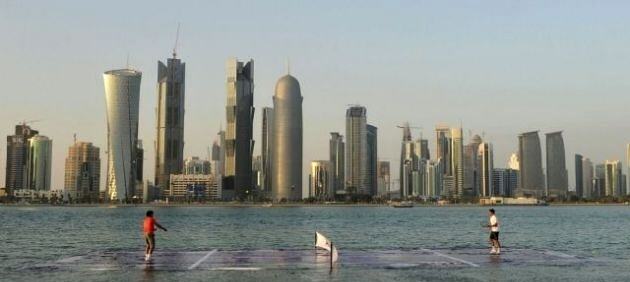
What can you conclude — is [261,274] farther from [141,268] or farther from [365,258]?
[365,258]

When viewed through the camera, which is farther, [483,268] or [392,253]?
[392,253]

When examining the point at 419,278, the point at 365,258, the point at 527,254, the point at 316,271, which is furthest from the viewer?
the point at 527,254

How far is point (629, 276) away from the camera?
84.3 ft

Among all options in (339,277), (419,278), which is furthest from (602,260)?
(339,277)

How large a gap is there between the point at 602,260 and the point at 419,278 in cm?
1269

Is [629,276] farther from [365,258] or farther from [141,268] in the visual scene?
[141,268]

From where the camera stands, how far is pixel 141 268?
27.6 meters

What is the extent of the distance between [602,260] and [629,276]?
7336mm

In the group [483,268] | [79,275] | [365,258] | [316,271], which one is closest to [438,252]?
[365,258]

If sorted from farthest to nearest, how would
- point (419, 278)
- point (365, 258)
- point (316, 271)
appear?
point (365, 258)
point (316, 271)
point (419, 278)

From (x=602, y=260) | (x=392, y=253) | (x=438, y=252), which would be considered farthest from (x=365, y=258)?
(x=602, y=260)

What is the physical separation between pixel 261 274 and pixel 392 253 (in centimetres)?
1114

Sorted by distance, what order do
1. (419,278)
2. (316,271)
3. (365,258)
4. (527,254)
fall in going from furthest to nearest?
1. (527,254)
2. (365,258)
3. (316,271)
4. (419,278)

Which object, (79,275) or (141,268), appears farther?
(141,268)
